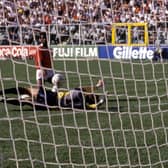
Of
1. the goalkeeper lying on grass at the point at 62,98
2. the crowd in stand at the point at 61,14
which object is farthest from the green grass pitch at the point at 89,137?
the crowd in stand at the point at 61,14

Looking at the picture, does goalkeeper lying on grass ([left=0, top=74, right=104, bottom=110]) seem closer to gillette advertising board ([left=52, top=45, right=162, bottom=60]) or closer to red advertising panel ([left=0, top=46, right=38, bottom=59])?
red advertising panel ([left=0, top=46, right=38, bottom=59])

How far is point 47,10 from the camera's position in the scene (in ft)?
27.8

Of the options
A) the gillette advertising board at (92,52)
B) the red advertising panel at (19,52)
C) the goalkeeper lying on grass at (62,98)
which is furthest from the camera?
the gillette advertising board at (92,52)

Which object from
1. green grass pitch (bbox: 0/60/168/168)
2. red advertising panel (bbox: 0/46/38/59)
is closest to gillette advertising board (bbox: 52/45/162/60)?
red advertising panel (bbox: 0/46/38/59)

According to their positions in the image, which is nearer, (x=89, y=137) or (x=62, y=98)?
(x=89, y=137)

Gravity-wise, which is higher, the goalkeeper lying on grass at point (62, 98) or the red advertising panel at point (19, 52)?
the red advertising panel at point (19, 52)

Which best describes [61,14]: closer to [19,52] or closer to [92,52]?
[19,52]

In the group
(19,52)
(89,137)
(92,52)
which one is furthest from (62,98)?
(92,52)

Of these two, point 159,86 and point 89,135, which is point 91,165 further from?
point 159,86

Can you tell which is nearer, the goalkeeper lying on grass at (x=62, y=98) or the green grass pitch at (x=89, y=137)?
the green grass pitch at (x=89, y=137)

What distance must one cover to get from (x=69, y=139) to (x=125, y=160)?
1.33m

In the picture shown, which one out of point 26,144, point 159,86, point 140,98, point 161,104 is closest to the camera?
point 26,144

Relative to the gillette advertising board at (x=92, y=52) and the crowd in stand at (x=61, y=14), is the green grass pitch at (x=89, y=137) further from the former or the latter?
the gillette advertising board at (x=92, y=52)

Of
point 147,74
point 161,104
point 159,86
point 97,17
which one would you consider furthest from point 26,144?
point 147,74
